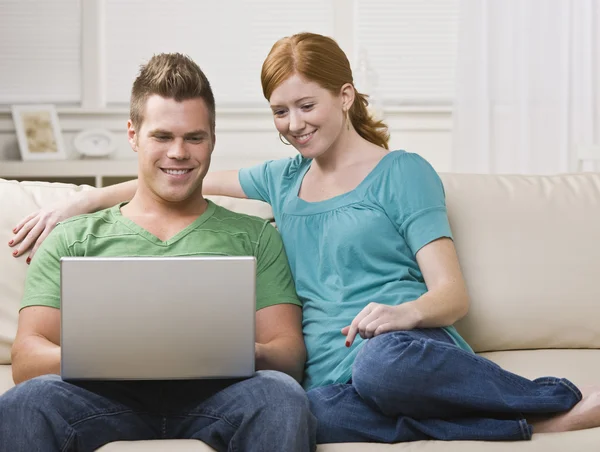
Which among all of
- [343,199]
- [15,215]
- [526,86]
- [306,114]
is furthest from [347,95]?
[526,86]

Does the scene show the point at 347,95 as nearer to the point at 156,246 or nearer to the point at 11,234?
the point at 156,246

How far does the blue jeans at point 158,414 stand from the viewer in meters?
1.21

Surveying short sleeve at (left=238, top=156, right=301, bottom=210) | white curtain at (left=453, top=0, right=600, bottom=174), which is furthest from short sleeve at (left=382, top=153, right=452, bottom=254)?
white curtain at (left=453, top=0, right=600, bottom=174)

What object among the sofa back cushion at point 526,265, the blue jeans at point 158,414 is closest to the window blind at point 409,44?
the sofa back cushion at point 526,265

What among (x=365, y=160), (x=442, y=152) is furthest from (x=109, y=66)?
(x=365, y=160)

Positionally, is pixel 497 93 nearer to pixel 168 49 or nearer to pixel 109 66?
pixel 168 49

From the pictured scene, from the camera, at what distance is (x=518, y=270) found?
185 centimetres

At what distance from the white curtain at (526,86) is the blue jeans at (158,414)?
2432mm

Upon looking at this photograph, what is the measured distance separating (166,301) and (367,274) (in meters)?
0.56

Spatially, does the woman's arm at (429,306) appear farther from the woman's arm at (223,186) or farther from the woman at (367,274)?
the woman's arm at (223,186)

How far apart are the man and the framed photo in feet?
7.06

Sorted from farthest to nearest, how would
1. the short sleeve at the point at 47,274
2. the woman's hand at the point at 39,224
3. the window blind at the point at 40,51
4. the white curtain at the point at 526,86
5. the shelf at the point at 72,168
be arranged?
the window blind at the point at 40,51 → the shelf at the point at 72,168 → the white curtain at the point at 526,86 → the woman's hand at the point at 39,224 → the short sleeve at the point at 47,274

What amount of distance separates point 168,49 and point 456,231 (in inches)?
95.6

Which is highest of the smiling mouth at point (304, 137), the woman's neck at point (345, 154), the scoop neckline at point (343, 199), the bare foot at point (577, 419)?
the smiling mouth at point (304, 137)
